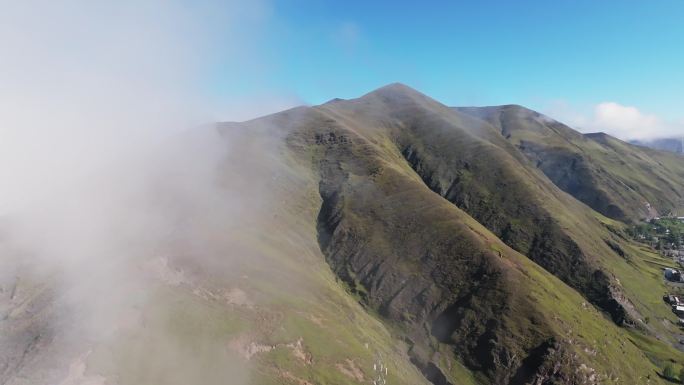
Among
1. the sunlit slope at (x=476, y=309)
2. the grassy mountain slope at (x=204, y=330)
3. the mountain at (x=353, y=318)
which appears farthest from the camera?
the sunlit slope at (x=476, y=309)

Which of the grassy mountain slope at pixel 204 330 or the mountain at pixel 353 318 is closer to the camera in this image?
the grassy mountain slope at pixel 204 330

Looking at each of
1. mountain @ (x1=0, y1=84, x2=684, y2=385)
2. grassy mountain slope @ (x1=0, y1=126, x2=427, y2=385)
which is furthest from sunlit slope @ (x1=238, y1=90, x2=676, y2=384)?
grassy mountain slope @ (x1=0, y1=126, x2=427, y2=385)

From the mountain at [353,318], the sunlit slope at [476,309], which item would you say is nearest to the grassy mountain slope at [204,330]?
the mountain at [353,318]

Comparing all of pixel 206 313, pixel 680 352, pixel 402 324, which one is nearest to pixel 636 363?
pixel 680 352

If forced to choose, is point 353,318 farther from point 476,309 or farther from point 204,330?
point 204,330

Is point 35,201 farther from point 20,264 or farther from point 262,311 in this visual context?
point 262,311

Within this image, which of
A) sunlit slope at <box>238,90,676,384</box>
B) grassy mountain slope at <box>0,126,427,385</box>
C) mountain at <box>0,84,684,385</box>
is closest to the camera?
grassy mountain slope at <box>0,126,427,385</box>

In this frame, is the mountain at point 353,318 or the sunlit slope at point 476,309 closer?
the mountain at point 353,318

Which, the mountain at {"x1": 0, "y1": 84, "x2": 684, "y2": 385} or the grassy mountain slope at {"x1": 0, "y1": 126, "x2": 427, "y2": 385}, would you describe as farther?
the mountain at {"x1": 0, "y1": 84, "x2": 684, "y2": 385}

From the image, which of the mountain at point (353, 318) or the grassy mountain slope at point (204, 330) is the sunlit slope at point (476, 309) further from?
the grassy mountain slope at point (204, 330)

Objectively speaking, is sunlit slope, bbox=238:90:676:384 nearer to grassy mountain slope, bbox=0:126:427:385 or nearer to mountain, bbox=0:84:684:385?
mountain, bbox=0:84:684:385

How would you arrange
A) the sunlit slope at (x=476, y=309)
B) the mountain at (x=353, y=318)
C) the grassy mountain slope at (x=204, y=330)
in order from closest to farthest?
the grassy mountain slope at (x=204, y=330)
the mountain at (x=353, y=318)
the sunlit slope at (x=476, y=309)
